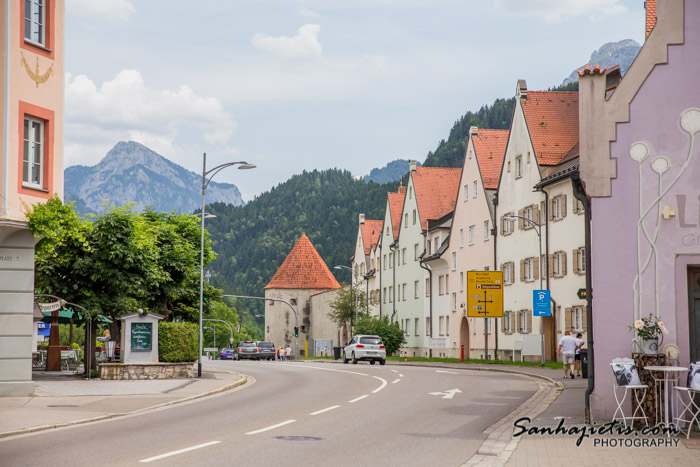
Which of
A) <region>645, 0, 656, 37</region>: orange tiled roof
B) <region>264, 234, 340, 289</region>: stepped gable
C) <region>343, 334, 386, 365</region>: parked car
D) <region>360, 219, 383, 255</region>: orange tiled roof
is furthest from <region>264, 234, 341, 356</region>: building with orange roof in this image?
<region>645, 0, 656, 37</region>: orange tiled roof

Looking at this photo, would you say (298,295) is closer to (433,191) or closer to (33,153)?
(433,191)

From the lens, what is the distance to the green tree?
7038 centimetres

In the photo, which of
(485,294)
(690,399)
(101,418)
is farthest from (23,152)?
(485,294)

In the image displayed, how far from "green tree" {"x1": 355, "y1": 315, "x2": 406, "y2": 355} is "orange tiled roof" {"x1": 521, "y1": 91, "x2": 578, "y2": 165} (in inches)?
934

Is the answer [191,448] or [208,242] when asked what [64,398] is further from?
[208,242]

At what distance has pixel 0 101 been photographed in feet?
72.3

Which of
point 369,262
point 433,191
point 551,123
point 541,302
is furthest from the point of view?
point 369,262

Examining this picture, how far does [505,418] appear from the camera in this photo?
18.0m

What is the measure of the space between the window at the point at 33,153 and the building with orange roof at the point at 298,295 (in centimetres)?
8542

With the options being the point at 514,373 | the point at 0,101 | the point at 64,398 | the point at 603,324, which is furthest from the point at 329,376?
the point at 603,324

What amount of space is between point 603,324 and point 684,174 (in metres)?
2.96

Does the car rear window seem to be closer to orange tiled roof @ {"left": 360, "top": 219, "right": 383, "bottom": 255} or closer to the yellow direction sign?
the yellow direction sign

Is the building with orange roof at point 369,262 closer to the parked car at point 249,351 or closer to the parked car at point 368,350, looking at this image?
the parked car at point 249,351

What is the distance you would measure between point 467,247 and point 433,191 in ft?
47.5
